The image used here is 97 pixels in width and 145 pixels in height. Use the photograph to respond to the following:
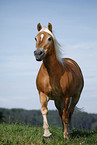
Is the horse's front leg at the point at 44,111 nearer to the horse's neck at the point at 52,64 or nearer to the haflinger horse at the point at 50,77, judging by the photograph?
the haflinger horse at the point at 50,77

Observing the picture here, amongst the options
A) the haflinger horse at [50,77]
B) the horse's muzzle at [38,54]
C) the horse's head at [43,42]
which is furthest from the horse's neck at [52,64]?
the horse's muzzle at [38,54]

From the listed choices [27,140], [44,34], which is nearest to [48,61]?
[44,34]

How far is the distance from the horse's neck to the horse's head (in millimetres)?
212

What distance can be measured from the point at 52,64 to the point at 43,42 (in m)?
0.73

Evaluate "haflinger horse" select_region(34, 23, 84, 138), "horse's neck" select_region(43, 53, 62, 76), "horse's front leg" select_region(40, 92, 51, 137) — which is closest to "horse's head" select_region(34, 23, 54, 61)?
"haflinger horse" select_region(34, 23, 84, 138)

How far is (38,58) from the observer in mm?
5762

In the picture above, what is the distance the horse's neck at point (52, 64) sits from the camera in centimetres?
646

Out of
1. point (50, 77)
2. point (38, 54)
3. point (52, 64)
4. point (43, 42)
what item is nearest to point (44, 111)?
point (50, 77)

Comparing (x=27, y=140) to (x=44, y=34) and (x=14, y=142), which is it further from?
(x=44, y=34)

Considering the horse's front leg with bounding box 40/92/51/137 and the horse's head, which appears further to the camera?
the horse's front leg with bounding box 40/92/51/137

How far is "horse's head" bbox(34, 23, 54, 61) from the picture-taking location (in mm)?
5812

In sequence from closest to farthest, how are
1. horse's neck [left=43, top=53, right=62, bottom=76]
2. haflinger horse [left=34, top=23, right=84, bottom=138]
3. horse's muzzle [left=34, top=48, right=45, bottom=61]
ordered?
horse's muzzle [left=34, top=48, right=45, bottom=61]
haflinger horse [left=34, top=23, right=84, bottom=138]
horse's neck [left=43, top=53, right=62, bottom=76]

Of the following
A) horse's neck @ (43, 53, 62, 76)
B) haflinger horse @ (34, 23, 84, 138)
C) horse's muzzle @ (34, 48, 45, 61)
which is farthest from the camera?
horse's neck @ (43, 53, 62, 76)

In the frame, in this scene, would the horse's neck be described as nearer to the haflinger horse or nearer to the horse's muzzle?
the haflinger horse
